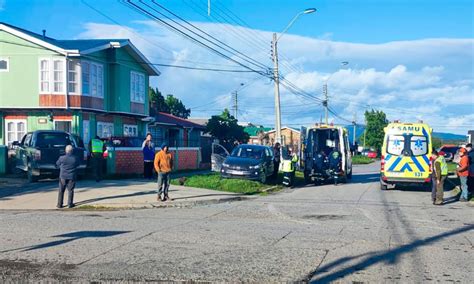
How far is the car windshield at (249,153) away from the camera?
977 inches

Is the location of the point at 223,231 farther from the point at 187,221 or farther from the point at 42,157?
the point at 42,157

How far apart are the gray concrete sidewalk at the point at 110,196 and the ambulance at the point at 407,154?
6485 mm

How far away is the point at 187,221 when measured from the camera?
13523 millimetres

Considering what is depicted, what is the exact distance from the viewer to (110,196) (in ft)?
59.2

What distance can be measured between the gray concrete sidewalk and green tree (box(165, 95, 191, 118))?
48.6 m

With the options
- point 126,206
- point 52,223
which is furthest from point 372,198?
point 52,223

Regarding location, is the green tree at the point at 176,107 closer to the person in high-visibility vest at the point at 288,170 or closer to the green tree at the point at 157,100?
the green tree at the point at 157,100

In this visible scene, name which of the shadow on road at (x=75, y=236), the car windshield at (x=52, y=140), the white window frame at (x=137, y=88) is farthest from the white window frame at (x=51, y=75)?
the shadow on road at (x=75, y=236)

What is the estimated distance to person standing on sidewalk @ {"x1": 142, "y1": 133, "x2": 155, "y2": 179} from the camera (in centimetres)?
2311

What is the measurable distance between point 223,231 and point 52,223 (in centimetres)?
389

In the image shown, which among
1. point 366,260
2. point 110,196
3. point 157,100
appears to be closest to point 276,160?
point 110,196

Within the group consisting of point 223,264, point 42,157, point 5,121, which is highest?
point 5,121

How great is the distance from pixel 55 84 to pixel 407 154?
18.0 meters

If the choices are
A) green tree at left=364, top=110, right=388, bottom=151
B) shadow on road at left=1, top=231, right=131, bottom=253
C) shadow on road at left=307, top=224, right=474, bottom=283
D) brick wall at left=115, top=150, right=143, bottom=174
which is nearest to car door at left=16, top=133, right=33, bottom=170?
brick wall at left=115, top=150, right=143, bottom=174
